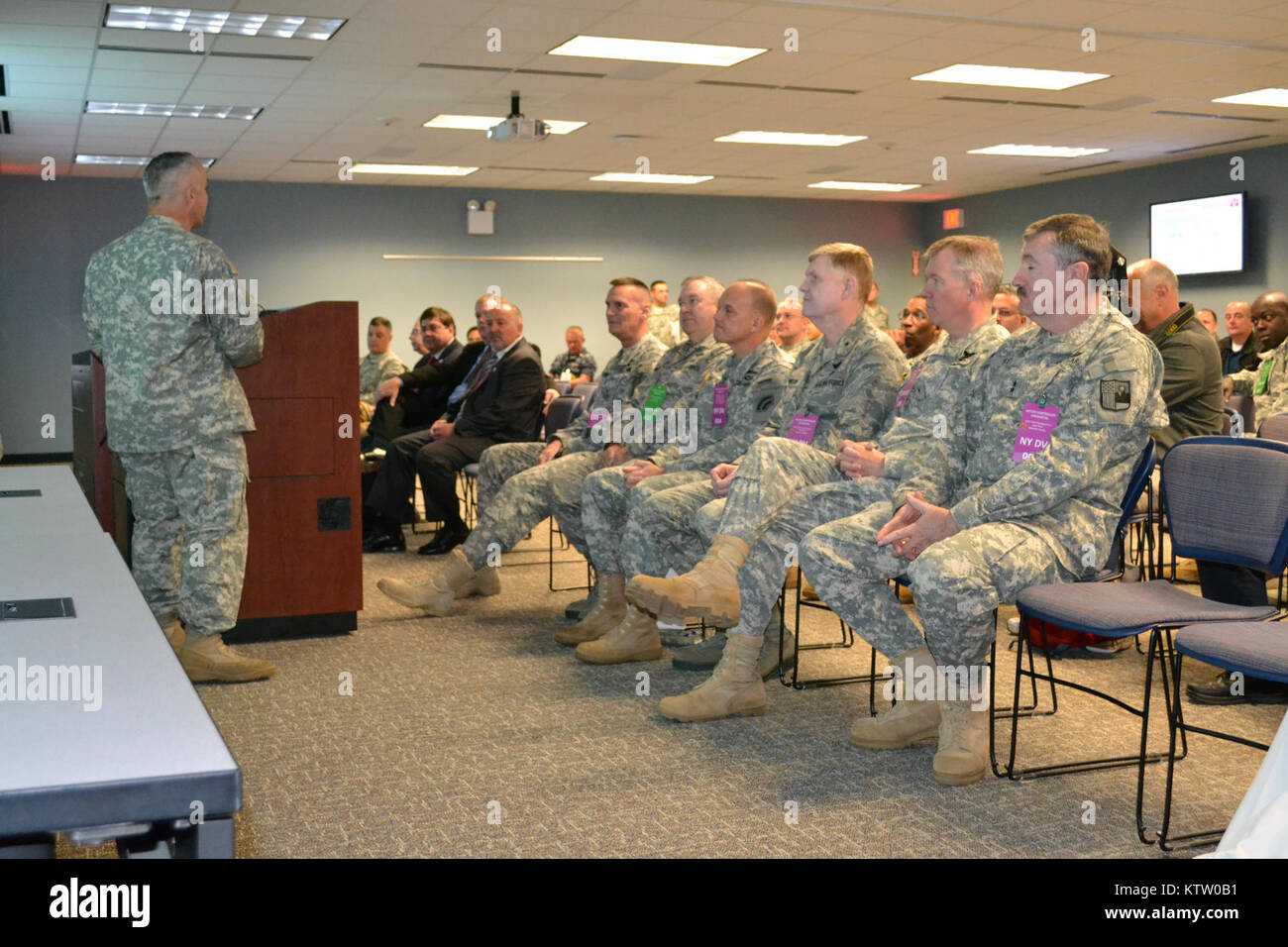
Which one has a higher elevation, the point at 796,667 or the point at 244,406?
the point at 244,406

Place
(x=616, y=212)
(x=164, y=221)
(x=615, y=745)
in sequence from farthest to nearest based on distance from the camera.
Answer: (x=616, y=212), (x=164, y=221), (x=615, y=745)

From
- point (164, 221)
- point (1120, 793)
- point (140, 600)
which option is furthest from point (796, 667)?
point (140, 600)

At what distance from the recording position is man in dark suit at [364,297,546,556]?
20.5ft

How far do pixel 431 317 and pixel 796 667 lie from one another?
4.45m

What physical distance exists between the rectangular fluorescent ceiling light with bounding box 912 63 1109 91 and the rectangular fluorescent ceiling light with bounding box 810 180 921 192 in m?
5.34

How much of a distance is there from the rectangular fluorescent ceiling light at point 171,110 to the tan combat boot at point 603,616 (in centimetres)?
633

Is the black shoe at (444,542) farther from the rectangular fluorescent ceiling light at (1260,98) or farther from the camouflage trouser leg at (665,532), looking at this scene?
the rectangular fluorescent ceiling light at (1260,98)

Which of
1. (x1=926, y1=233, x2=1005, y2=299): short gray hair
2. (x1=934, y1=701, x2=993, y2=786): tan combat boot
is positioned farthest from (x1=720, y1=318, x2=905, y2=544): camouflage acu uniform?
(x1=934, y1=701, x2=993, y2=786): tan combat boot

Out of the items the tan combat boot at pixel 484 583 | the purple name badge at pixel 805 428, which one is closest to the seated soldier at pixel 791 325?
the tan combat boot at pixel 484 583

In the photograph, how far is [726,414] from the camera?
14.9 ft

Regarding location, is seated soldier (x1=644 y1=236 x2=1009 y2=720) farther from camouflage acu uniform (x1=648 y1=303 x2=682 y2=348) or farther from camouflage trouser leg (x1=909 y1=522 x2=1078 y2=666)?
camouflage acu uniform (x1=648 y1=303 x2=682 y2=348)

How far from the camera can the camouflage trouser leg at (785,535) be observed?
3.58 m
